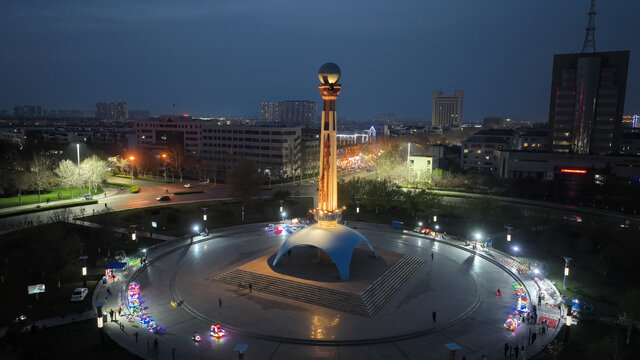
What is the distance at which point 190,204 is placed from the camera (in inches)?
2525

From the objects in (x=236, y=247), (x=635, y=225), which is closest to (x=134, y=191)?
(x=236, y=247)

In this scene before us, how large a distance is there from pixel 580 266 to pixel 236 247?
1372 inches

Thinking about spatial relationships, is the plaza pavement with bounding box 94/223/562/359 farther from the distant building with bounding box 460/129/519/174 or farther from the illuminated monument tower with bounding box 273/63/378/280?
the distant building with bounding box 460/129/519/174

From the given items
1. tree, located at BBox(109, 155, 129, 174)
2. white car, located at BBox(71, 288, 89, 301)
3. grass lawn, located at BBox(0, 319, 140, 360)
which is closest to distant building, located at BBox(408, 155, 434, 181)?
tree, located at BBox(109, 155, 129, 174)

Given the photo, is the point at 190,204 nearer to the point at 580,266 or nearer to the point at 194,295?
the point at 194,295

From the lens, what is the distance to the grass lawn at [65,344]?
22906 millimetres

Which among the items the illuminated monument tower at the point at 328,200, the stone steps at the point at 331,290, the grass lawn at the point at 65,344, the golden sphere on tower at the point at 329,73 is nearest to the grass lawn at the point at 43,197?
the grass lawn at the point at 65,344

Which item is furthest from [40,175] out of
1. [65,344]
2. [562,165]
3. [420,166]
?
[562,165]

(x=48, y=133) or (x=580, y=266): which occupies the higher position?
(x=48, y=133)

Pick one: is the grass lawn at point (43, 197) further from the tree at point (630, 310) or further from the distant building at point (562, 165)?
→ the distant building at point (562, 165)

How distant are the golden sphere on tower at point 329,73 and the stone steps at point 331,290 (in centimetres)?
1765

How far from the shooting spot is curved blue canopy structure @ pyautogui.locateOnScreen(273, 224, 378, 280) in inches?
1305

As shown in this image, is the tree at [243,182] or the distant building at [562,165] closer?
the tree at [243,182]

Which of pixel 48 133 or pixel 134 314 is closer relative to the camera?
pixel 134 314
